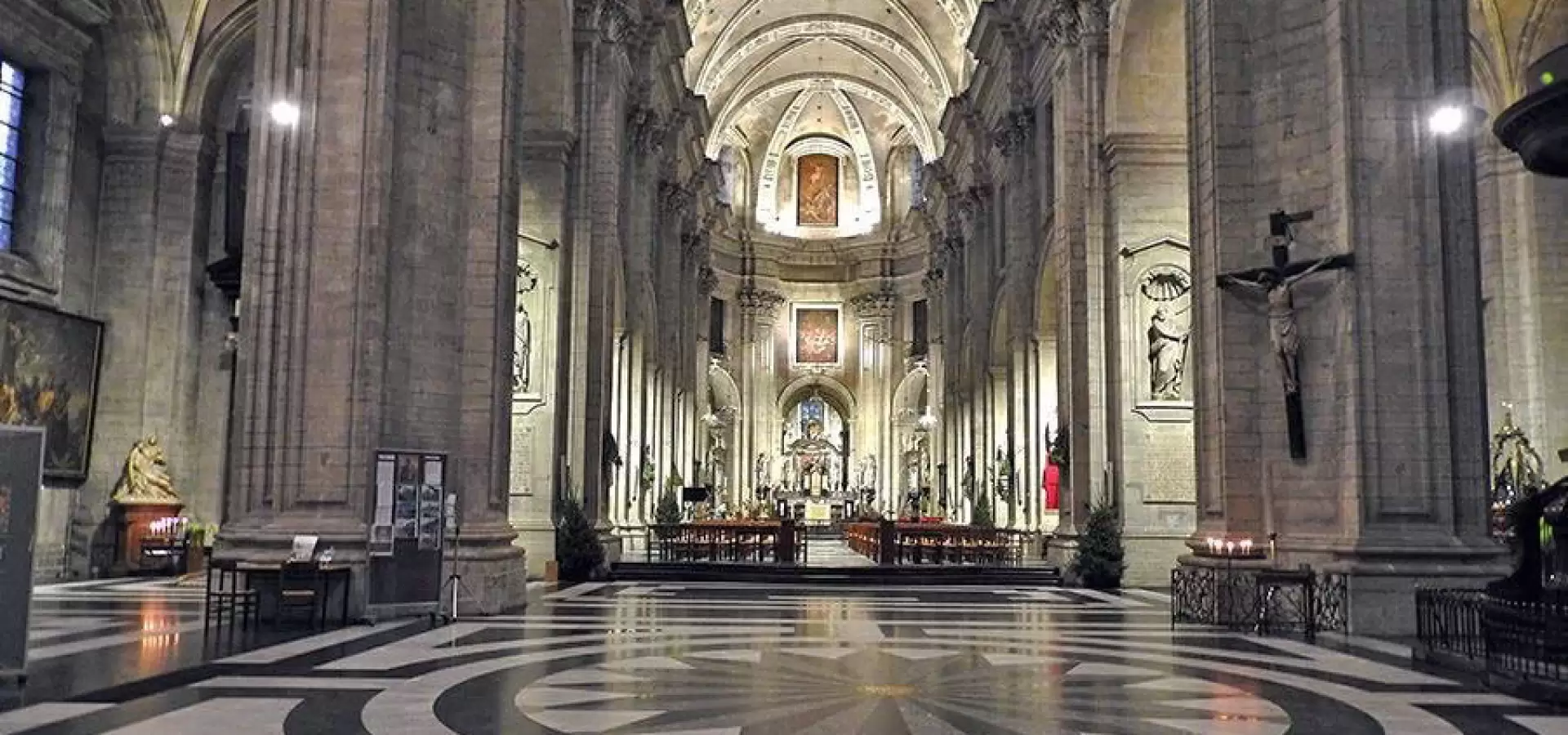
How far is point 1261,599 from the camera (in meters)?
14.6

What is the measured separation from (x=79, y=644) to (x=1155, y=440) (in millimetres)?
17756

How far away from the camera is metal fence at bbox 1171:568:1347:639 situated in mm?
14078

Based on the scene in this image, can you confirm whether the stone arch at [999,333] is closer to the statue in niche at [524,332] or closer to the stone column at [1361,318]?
the statue in niche at [524,332]

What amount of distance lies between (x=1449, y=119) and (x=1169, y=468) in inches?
404

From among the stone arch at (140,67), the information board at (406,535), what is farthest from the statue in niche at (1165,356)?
the stone arch at (140,67)

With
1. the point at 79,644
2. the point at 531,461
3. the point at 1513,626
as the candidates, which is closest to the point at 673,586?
the point at 531,461

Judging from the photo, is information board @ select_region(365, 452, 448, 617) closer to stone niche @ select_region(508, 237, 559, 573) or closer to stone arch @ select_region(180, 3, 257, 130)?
stone niche @ select_region(508, 237, 559, 573)

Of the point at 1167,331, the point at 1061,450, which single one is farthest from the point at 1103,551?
the point at 1167,331

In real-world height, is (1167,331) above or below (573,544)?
above

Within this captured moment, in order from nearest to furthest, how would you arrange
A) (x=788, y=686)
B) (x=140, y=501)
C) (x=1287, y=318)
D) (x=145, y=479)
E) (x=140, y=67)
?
(x=788, y=686) → (x=1287, y=318) → (x=140, y=501) → (x=145, y=479) → (x=140, y=67)

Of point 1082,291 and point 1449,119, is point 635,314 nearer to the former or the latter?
point 1082,291

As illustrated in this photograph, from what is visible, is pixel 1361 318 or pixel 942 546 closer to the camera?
pixel 1361 318

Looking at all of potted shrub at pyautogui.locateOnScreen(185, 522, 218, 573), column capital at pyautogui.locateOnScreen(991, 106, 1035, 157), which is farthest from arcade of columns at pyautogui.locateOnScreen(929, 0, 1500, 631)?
potted shrub at pyautogui.locateOnScreen(185, 522, 218, 573)

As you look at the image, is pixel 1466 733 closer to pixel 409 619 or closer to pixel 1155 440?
pixel 409 619
